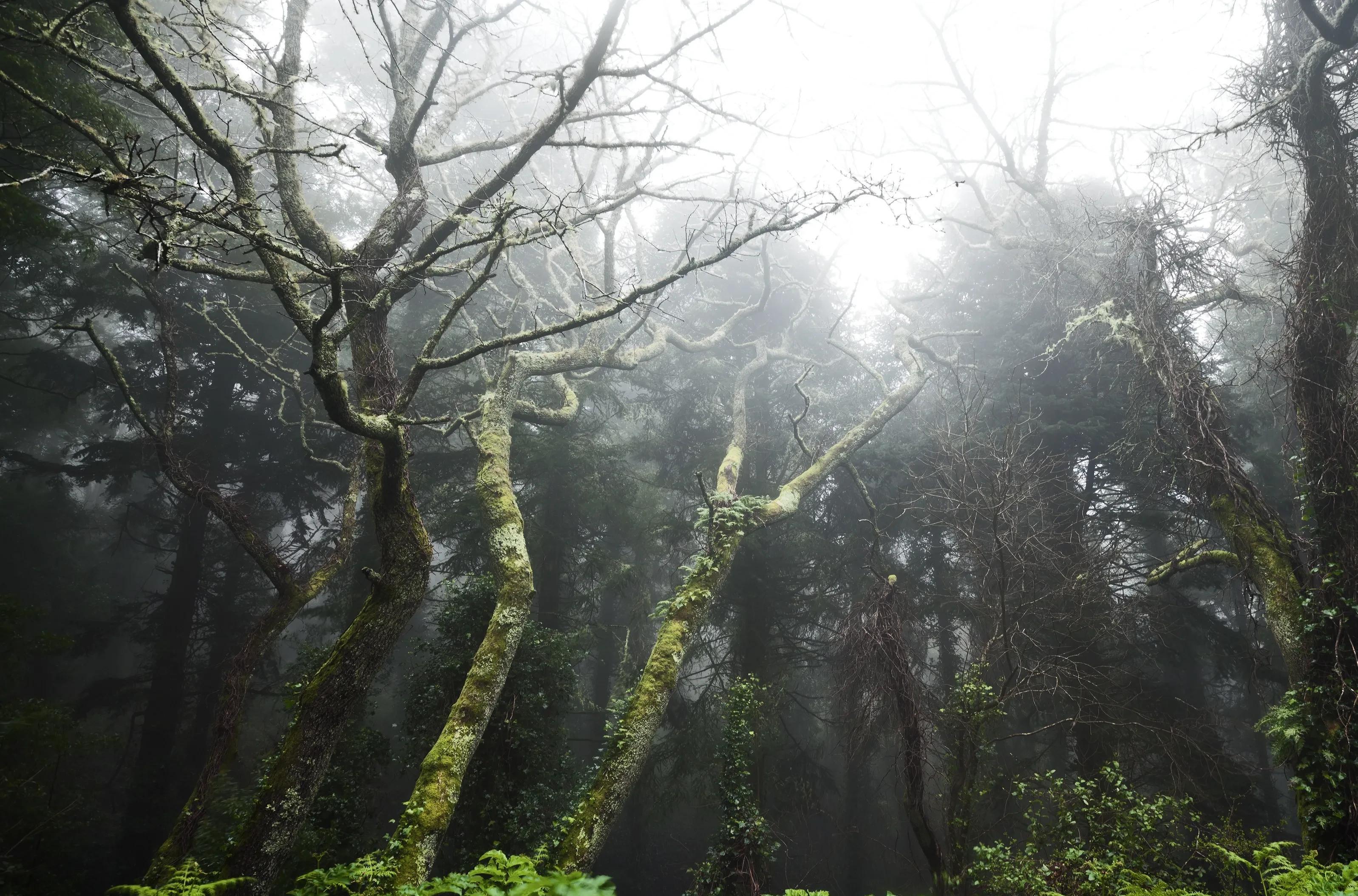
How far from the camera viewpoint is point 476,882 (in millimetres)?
2768

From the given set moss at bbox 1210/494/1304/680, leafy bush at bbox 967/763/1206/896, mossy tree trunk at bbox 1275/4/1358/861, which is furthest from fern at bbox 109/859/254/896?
moss at bbox 1210/494/1304/680

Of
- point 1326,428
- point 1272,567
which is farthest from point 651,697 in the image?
point 1326,428

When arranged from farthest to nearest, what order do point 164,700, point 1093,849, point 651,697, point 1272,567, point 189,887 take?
1. point 164,700
2. point 651,697
3. point 1272,567
4. point 1093,849
5. point 189,887

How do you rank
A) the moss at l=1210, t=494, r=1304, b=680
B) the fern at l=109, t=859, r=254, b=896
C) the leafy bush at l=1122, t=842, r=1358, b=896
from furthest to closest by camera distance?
the moss at l=1210, t=494, r=1304, b=680
the fern at l=109, t=859, r=254, b=896
the leafy bush at l=1122, t=842, r=1358, b=896

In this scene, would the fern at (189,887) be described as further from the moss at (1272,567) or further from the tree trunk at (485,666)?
the moss at (1272,567)

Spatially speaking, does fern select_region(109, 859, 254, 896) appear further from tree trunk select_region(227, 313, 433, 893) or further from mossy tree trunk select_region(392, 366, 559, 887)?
mossy tree trunk select_region(392, 366, 559, 887)

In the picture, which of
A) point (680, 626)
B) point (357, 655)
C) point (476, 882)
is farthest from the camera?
point (680, 626)

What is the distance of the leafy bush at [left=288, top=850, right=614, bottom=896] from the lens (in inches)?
67.3

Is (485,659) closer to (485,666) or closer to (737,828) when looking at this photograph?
(485,666)

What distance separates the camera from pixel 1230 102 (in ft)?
22.1

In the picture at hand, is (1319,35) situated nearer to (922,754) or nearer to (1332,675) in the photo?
(1332,675)

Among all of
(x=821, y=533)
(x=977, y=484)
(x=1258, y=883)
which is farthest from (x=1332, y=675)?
(x=821, y=533)

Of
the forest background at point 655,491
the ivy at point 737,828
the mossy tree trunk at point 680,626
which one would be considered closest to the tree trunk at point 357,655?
the forest background at point 655,491

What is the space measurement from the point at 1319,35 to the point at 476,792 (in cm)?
1229
